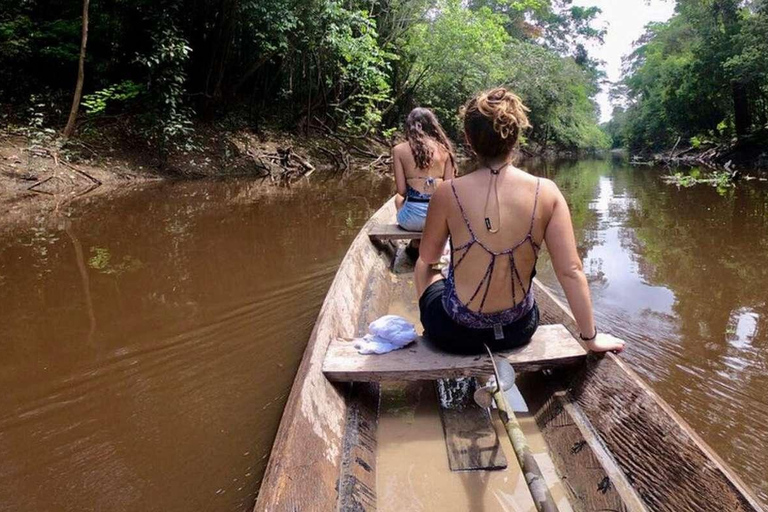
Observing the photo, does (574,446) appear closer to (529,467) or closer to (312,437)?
(529,467)

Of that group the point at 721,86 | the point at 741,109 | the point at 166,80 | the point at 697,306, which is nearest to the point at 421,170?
the point at 697,306

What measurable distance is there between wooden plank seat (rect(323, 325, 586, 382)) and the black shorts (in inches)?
1.2

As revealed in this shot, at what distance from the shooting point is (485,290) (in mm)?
1916

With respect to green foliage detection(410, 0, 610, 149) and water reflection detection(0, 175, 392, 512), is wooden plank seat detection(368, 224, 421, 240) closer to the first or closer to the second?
water reflection detection(0, 175, 392, 512)

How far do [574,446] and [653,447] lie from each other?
0.95ft

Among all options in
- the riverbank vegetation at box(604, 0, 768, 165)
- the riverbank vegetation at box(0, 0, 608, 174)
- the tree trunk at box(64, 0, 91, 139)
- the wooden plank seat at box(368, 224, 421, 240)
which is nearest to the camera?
the wooden plank seat at box(368, 224, 421, 240)

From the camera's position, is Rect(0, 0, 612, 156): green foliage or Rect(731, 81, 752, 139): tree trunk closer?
Rect(0, 0, 612, 156): green foliage

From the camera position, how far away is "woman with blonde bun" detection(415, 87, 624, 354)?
1.79 m

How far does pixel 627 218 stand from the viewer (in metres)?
8.03

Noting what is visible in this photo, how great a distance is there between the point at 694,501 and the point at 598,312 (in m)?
2.68

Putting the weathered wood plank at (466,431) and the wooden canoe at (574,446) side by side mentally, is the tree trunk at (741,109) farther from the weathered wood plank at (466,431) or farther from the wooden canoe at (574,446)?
the weathered wood plank at (466,431)

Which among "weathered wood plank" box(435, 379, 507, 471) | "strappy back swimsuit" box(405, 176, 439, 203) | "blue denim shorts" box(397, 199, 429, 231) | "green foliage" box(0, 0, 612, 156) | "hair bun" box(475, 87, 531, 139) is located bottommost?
"weathered wood plank" box(435, 379, 507, 471)

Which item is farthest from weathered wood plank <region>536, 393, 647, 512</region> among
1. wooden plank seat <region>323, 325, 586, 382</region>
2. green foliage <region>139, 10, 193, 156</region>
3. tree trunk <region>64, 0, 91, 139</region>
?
green foliage <region>139, 10, 193, 156</region>

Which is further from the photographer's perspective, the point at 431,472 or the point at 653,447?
the point at 431,472
